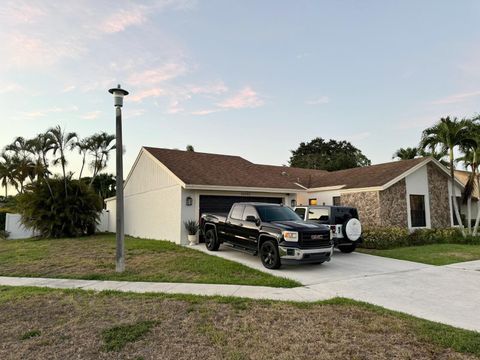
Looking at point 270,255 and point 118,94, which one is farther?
point 270,255

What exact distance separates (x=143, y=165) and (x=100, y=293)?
13.2 meters

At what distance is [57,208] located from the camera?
67.5ft

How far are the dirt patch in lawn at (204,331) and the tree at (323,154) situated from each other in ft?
133

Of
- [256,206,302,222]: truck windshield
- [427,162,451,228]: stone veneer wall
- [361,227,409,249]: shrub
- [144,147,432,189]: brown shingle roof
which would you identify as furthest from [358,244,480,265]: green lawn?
[427,162,451,228]: stone veneer wall

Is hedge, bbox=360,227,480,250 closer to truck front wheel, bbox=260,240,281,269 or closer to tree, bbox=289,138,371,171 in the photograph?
truck front wheel, bbox=260,240,281,269

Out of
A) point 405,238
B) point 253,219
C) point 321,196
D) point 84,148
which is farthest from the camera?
point 84,148

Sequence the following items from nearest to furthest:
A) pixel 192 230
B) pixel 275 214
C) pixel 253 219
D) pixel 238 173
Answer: pixel 253 219 → pixel 275 214 → pixel 192 230 → pixel 238 173

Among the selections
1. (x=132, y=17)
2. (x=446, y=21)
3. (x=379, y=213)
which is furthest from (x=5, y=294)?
(x=446, y=21)

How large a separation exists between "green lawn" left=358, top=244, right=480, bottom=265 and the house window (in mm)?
4872

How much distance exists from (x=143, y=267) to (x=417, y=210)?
16570 millimetres

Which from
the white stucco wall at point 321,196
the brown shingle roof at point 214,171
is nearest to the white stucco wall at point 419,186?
the white stucco wall at point 321,196

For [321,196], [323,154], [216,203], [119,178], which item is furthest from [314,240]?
[323,154]

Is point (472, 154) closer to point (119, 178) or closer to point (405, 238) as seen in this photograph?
point (405, 238)

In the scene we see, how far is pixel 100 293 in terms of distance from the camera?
6.88 meters
